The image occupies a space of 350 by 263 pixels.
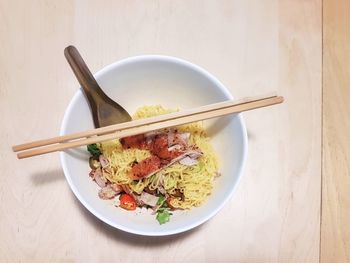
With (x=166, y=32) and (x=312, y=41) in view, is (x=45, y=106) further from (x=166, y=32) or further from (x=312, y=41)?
(x=312, y=41)

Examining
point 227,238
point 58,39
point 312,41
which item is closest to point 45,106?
point 58,39

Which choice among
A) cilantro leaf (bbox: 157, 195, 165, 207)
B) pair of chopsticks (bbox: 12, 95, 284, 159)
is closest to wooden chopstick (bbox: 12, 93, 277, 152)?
pair of chopsticks (bbox: 12, 95, 284, 159)

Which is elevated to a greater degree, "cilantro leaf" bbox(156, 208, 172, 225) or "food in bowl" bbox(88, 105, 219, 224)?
"food in bowl" bbox(88, 105, 219, 224)

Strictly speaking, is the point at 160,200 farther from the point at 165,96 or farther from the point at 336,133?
the point at 336,133

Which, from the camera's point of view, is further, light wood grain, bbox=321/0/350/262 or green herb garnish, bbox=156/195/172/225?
light wood grain, bbox=321/0/350/262

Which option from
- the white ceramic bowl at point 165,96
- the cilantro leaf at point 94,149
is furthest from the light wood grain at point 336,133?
the cilantro leaf at point 94,149

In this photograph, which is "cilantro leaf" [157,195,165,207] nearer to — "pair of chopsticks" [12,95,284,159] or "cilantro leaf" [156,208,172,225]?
"cilantro leaf" [156,208,172,225]

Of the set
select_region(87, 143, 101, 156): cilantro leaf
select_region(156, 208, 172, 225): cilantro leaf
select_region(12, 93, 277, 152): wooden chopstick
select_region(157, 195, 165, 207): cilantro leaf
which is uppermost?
select_region(12, 93, 277, 152): wooden chopstick
